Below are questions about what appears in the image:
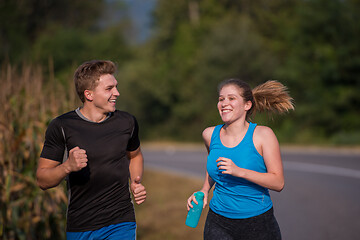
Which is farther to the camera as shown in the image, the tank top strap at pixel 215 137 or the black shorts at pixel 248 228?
the tank top strap at pixel 215 137

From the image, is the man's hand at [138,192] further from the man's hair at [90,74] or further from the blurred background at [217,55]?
the blurred background at [217,55]

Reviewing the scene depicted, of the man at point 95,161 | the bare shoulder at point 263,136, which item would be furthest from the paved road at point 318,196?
the man at point 95,161

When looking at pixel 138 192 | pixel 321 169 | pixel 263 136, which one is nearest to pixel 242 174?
pixel 263 136

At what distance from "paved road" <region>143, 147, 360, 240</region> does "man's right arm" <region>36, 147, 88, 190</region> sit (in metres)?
4.06

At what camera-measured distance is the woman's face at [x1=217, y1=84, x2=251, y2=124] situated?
3568mm

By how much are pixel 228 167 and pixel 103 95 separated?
108 centimetres

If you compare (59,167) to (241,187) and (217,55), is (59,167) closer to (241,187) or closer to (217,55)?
(241,187)

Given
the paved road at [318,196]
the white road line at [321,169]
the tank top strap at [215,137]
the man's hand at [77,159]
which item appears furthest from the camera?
the white road line at [321,169]

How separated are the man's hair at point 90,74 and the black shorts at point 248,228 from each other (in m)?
1.37

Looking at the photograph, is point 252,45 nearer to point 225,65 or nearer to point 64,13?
point 225,65

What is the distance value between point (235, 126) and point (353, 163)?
1227 centimetres

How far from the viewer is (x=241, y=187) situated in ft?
11.4

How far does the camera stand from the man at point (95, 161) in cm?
338

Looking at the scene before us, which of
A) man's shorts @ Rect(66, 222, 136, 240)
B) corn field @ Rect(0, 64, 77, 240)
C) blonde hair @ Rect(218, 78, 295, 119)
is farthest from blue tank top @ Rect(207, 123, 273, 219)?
corn field @ Rect(0, 64, 77, 240)
